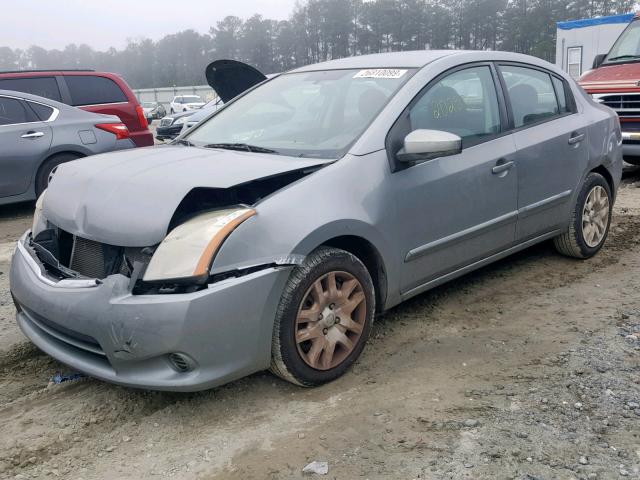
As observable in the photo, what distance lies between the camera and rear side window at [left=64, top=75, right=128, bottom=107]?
895 centimetres

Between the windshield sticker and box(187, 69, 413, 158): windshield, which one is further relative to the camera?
the windshield sticker

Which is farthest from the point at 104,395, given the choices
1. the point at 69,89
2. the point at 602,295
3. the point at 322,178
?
the point at 69,89

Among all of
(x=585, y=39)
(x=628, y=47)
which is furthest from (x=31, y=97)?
(x=585, y=39)

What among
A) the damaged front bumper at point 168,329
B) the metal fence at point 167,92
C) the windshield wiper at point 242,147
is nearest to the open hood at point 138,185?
the windshield wiper at point 242,147

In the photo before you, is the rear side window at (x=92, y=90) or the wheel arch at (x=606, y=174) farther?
the rear side window at (x=92, y=90)

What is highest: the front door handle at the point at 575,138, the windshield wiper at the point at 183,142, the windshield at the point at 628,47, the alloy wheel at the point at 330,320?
the windshield at the point at 628,47

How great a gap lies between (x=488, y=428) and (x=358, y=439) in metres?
0.57

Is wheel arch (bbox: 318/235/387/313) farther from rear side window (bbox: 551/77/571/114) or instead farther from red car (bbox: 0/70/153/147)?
red car (bbox: 0/70/153/147)

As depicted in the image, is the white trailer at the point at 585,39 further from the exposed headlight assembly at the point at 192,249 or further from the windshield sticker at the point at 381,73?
the exposed headlight assembly at the point at 192,249

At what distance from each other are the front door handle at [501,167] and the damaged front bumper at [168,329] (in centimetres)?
174

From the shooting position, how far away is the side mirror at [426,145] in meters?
3.27

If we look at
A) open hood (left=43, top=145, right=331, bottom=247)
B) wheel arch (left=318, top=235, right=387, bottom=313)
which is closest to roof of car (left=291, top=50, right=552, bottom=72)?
open hood (left=43, top=145, right=331, bottom=247)

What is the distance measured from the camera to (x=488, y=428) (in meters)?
2.69

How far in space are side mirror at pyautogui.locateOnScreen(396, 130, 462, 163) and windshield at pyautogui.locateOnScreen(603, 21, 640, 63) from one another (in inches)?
275
